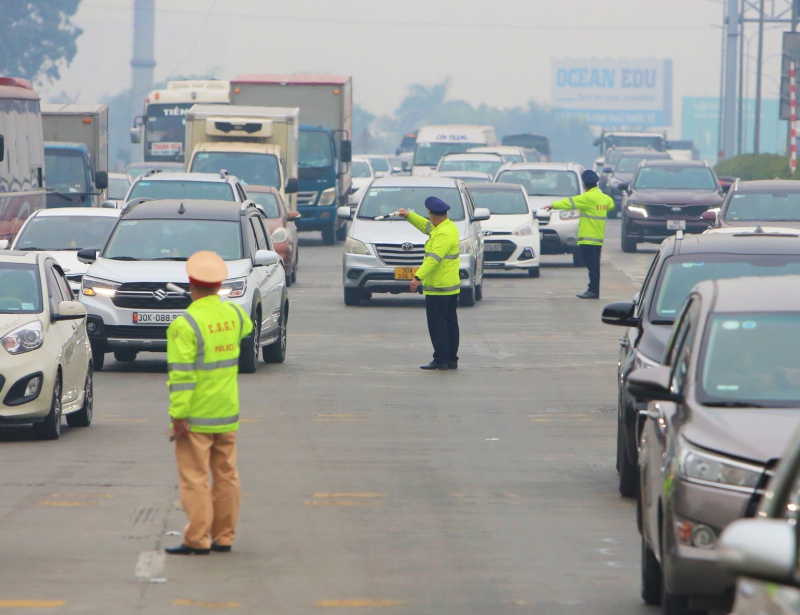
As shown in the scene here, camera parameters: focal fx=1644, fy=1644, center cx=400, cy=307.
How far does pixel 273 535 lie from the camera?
841 centimetres

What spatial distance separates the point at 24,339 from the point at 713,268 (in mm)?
4932

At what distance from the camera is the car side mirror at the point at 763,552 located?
340cm

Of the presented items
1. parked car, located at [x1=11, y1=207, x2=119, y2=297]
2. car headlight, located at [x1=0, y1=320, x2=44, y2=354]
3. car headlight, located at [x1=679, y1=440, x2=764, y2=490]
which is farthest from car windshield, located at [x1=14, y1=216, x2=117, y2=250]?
car headlight, located at [x1=679, y1=440, x2=764, y2=490]

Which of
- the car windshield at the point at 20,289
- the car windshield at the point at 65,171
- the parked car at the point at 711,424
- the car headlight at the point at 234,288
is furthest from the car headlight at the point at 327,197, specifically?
the parked car at the point at 711,424

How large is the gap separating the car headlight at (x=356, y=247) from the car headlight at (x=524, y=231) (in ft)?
18.0

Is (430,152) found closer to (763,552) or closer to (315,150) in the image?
(315,150)

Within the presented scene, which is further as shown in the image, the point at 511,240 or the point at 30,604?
the point at 511,240

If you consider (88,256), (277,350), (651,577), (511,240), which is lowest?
(277,350)

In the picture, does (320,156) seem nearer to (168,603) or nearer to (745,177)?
(745,177)

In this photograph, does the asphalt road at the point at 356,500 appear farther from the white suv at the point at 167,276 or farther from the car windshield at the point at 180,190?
the car windshield at the point at 180,190

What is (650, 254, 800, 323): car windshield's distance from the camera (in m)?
10.4

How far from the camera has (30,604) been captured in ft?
22.4

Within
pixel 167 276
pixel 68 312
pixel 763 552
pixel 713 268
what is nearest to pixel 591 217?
pixel 167 276

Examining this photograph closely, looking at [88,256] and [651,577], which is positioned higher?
[88,256]
